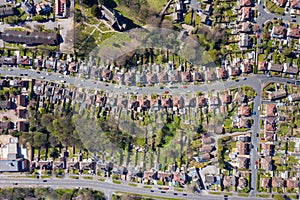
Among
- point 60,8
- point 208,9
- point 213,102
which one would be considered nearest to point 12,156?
point 60,8

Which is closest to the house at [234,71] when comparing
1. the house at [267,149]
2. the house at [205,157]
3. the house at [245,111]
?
the house at [245,111]

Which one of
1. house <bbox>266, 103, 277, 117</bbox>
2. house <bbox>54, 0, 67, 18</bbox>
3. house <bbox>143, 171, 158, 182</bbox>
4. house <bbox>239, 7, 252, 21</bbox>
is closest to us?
house <bbox>239, 7, 252, 21</bbox>

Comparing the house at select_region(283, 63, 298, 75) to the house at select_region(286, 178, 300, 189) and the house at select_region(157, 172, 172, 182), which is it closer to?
the house at select_region(286, 178, 300, 189)

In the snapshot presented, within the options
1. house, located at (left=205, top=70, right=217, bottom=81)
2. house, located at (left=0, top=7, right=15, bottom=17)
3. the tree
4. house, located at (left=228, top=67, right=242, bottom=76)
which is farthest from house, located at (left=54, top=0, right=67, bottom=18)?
house, located at (left=228, top=67, right=242, bottom=76)

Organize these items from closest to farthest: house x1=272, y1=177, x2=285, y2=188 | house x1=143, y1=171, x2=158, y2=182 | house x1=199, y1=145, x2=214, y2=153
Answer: house x1=272, y1=177, x2=285, y2=188 < house x1=199, y1=145, x2=214, y2=153 < house x1=143, y1=171, x2=158, y2=182

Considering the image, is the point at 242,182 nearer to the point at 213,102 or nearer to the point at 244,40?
the point at 213,102

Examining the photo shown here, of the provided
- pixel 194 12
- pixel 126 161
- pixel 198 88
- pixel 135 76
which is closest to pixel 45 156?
pixel 126 161

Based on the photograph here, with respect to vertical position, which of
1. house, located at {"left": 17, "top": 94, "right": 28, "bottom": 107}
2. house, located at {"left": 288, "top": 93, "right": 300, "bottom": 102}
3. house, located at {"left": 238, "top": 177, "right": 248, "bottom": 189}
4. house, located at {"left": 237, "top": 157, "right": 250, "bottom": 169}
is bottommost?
house, located at {"left": 238, "top": 177, "right": 248, "bottom": 189}
